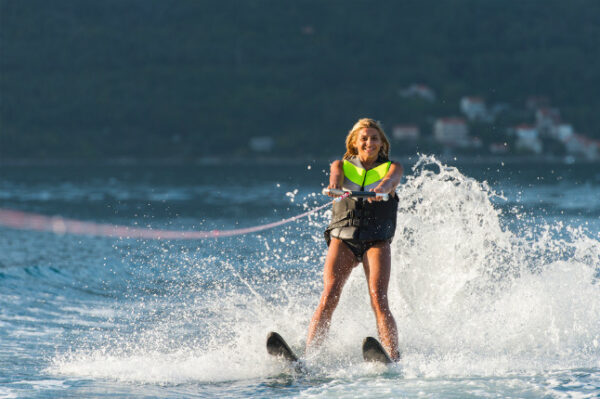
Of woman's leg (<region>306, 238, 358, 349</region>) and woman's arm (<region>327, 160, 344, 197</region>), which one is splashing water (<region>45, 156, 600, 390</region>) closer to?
woman's leg (<region>306, 238, 358, 349</region>)

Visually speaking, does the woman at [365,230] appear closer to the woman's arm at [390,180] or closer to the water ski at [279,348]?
the woman's arm at [390,180]

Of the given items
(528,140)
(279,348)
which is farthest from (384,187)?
(528,140)

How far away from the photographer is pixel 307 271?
11.0 m

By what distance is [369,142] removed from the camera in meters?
6.43

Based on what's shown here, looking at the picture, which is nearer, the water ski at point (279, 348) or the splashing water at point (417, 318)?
the water ski at point (279, 348)

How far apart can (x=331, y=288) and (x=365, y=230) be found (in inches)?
19.3

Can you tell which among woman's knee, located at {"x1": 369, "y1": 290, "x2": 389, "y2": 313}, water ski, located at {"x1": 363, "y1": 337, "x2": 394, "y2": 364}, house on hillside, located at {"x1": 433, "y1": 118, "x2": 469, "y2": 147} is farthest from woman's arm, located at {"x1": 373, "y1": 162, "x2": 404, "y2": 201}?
house on hillside, located at {"x1": 433, "y1": 118, "x2": 469, "y2": 147}

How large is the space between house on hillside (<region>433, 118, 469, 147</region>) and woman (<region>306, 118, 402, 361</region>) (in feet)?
339

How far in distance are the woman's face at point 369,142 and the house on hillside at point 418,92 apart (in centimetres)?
12124

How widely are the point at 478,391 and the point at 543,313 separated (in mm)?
1900

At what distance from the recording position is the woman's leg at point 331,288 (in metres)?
6.38

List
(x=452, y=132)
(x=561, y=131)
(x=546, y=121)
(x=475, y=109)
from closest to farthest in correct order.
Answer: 1. (x=452, y=132)
2. (x=561, y=131)
3. (x=546, y=121)
4. (x=475, y=109)

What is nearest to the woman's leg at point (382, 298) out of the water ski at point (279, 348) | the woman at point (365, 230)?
the woman at point (365, 230)

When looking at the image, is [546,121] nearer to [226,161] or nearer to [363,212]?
[226,161]
